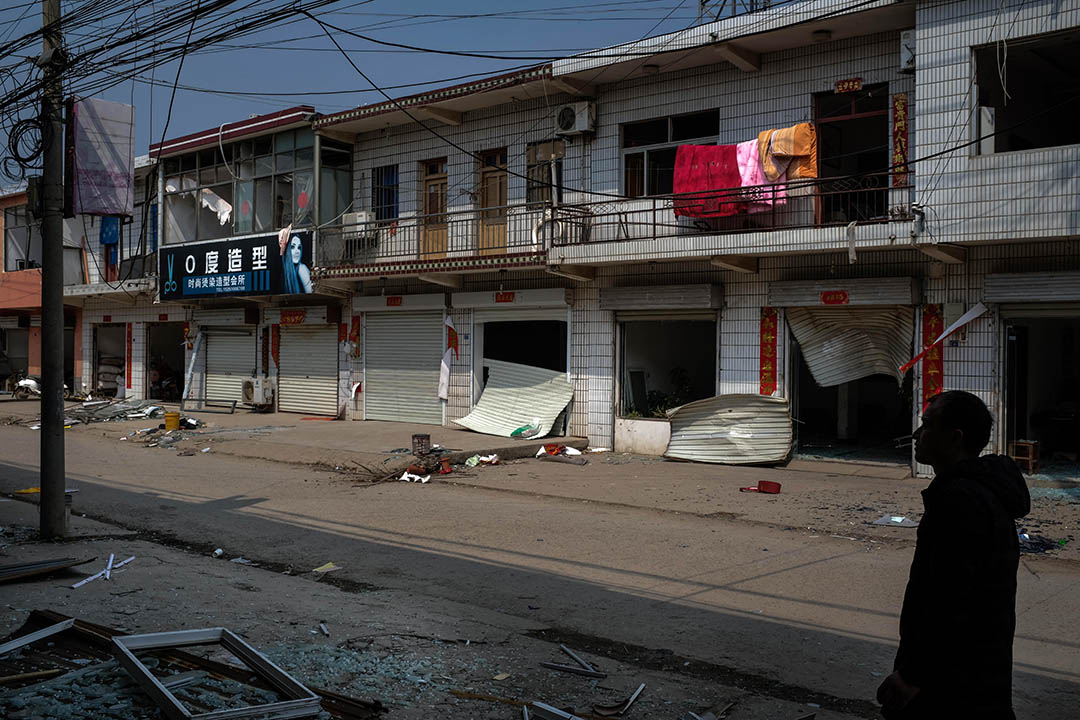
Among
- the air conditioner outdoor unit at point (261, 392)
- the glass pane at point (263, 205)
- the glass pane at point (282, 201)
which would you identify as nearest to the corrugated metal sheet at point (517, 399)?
the glass pane at point (282, 201)

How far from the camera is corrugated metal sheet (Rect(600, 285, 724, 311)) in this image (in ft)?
49.5

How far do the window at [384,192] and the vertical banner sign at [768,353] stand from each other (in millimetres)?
9223

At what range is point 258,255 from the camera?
21.6m

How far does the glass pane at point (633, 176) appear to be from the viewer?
16.5 metres

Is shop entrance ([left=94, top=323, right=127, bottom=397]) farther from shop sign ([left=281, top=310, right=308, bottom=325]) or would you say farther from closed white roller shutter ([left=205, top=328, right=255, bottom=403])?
shop sign ([left=281, top=310, right=308, bottom=325])

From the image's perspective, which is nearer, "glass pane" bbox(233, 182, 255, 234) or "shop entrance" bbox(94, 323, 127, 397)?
"glass pane" bbox(233, 182, 255, 234)

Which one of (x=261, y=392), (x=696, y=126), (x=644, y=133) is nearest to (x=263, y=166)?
(x=261, y=392)

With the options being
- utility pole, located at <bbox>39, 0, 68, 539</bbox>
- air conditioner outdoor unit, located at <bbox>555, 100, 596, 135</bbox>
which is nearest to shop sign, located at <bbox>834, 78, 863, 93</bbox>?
air conditioner outdoor unit, located at <bbox>555, 100, 596, 135</bbox>

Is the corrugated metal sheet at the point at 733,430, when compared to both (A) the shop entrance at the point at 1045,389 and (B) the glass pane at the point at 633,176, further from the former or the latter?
(B) the glass pane at the point at 633,176

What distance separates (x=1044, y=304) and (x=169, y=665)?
1158cm

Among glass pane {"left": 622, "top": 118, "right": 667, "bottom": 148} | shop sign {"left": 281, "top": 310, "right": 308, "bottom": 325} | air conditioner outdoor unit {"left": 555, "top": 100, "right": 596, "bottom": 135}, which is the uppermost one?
air conditioner outdoor unit {"left": 555, "top": 100, "right": 596, "bottom": 135}

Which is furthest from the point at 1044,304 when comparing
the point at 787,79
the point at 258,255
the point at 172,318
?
the point at 172,318

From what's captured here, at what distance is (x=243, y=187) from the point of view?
2238 centimetres

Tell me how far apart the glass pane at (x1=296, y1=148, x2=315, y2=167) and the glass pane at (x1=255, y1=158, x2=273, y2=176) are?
996mm
